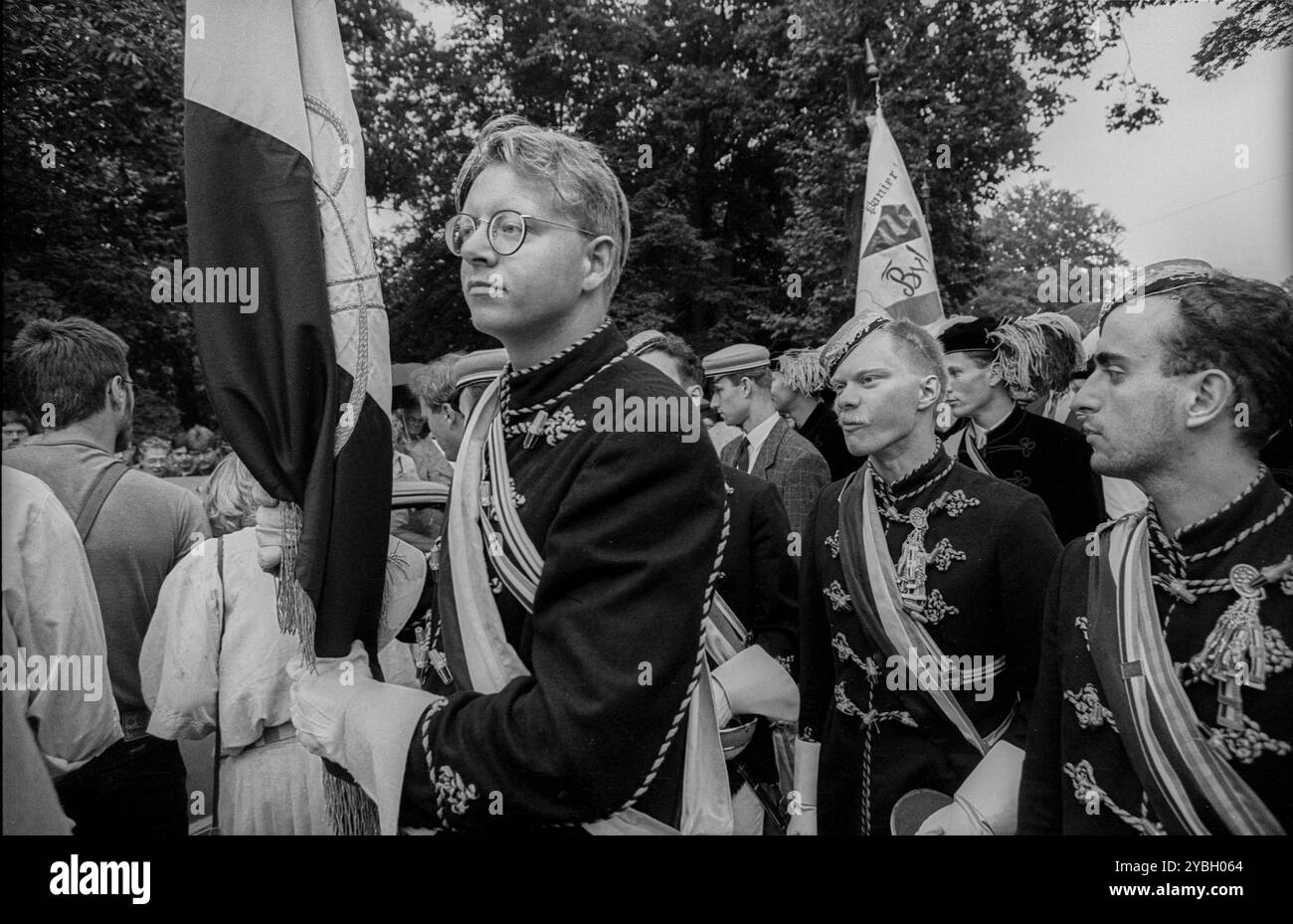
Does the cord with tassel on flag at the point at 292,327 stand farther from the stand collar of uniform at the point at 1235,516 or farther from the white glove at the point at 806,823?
the stand collar of uniform at the point at 1235,516

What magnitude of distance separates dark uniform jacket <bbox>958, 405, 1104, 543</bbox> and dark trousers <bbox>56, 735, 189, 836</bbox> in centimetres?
331

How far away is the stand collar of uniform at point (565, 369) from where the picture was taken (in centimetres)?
183

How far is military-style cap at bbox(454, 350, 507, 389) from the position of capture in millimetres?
3914

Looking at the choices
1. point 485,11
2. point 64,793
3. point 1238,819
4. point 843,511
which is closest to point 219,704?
point 64,793

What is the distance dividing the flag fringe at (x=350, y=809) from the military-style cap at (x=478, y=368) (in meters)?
2.09

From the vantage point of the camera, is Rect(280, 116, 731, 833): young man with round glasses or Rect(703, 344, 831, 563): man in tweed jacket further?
Rect(703, 344, 831, 563): man in tweed jacket

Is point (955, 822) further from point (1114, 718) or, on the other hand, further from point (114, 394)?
point (114, 394)

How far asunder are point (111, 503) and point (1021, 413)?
360 cm

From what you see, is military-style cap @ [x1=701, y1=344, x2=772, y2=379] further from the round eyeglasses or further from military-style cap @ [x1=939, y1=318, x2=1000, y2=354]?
the round eyeglasses

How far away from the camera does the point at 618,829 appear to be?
5.60 ft

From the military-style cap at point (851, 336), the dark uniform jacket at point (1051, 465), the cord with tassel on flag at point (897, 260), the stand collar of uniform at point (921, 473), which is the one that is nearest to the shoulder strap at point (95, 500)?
the military-style cap at point (851, 336)

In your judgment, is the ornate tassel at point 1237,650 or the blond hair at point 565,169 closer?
the ornate tassel at point 1237,650

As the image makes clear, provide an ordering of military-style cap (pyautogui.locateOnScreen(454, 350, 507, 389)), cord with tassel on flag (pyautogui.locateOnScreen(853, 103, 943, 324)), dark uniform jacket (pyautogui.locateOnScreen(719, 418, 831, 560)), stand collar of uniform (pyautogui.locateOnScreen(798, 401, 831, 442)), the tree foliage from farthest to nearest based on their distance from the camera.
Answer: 1. the tree foliage
2. cord with tassel on flag (pyautogui.locateOnScreen(853, 103, 943, 324))
3. stand collar of uniform (pyautogui.locateOnScreen(798, 401, 831, 442))
4. dark uniform jacket (pyautogui.locateOnScreen(719, 418, 831, 560))
5. military-style cap (pyautogui.locateOnScreen(454, 350, 507, 389))

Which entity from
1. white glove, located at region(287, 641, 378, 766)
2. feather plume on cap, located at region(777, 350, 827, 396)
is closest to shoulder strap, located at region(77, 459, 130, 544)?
white glove, located at region(287, 641, 378, 766)
